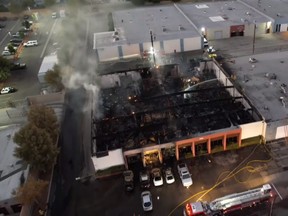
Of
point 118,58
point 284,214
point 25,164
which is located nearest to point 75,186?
point 25,164

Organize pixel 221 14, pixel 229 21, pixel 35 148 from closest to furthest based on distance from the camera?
pixel 35 148, pixel 229 21, pixel 221 14

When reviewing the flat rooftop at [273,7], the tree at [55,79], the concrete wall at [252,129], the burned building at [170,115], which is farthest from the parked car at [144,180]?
the flat rooftop at [273,7]

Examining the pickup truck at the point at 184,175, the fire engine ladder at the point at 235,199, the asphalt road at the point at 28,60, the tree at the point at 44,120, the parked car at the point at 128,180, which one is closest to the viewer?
the fire engine ladder at the point at 235,199

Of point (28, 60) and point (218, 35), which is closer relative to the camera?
point (218, 35)

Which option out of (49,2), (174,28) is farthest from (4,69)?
(49,2)

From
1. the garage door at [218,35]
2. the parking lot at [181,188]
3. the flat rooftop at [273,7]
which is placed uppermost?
the flat rooftop at [273,7]

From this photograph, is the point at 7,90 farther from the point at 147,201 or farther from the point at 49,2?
the point at 49,2

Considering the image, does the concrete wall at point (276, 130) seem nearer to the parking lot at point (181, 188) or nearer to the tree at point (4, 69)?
the parking lot at point (181, 188)
